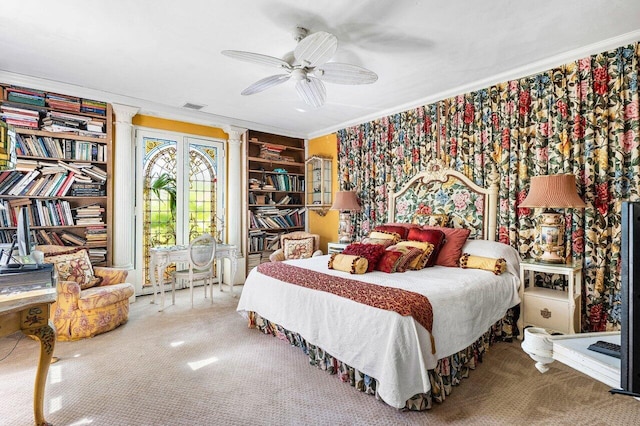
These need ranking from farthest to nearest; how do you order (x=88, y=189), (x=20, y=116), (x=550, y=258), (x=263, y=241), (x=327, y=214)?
(x=327, y=214) → (x=263, y=241) → (x=88, y=189) → (x=20, y=116) → (x=550, y=258)

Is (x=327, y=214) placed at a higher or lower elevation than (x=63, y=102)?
lower

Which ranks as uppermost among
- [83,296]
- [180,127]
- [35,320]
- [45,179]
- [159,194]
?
[180,127]

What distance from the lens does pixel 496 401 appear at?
200cm

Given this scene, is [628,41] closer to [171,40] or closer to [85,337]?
[171,40]

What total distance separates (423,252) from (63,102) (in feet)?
14.3

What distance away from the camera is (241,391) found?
2.12 m

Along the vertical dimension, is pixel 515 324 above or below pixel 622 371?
below

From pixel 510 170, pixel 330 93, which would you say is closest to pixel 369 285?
pixel 510 170

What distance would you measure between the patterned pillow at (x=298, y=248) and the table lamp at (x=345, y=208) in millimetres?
524

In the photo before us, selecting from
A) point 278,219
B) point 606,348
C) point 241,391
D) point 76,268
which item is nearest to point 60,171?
point 76,268

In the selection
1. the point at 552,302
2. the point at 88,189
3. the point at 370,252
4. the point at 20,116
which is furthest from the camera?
the point at 88,189

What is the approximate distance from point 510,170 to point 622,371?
2996 millimetres

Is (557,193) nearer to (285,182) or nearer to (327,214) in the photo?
(327,214)

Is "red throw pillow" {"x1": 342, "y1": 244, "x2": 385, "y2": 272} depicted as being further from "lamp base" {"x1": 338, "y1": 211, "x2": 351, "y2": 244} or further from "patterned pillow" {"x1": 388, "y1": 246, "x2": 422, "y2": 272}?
"lamp base" {"x1": 338, "y1": 211, "x2": 351, "y2": 244}
